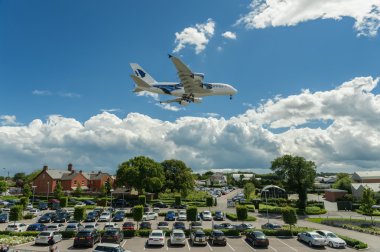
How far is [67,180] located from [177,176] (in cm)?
3544

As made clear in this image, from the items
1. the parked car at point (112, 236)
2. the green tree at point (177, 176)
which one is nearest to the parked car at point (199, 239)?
the parked car at point (112, 236)

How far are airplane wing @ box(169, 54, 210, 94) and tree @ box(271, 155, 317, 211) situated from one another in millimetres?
33750

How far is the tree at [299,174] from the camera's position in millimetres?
65019

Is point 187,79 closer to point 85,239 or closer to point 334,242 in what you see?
point 85,239

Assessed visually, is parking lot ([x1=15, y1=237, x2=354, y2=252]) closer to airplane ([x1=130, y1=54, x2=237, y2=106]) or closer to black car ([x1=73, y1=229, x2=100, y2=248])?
black car ([x1=73, y1=229, x2=100, y2=248])

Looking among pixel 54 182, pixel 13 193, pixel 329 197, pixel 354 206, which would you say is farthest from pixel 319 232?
pixel 13 193

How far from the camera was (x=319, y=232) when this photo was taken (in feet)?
107

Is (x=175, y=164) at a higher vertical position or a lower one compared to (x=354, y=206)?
higher

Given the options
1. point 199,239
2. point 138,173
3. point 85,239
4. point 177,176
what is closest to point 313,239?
point 199,239

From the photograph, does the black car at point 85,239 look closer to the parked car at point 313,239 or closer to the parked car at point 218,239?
the parked car at point 218,239

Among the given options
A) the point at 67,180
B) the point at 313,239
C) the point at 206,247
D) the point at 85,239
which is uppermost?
the point at 67,180

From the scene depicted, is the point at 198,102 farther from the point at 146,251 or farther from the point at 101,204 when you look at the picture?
the point at 101,204

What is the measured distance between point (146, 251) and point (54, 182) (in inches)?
2856

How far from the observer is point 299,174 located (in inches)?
2581
